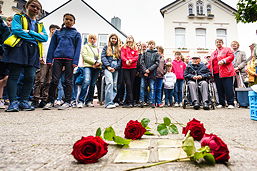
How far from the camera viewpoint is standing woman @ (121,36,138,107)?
17.9 ft

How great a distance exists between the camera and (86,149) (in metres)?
0.87

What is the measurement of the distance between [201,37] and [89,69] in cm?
1635

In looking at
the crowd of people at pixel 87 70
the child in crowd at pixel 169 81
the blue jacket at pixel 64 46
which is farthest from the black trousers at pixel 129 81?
the blue jacket at pixel 64 46

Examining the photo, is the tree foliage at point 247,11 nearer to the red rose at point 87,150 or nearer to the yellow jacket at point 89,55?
the yellow jacket at point 89,55

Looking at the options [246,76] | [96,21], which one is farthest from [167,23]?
[246,76]

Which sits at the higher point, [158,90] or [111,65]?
[111,65]

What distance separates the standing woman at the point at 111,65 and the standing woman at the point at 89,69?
0.29 m

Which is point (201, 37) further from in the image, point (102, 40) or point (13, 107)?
point (13, 107)

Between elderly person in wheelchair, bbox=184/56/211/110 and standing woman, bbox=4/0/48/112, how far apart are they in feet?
12.4

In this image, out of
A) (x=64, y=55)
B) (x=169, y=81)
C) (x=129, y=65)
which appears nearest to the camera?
(x=64, y=55)

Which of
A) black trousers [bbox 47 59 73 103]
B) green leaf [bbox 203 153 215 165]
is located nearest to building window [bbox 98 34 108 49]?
black trousers [bbox 47 59 73 103]

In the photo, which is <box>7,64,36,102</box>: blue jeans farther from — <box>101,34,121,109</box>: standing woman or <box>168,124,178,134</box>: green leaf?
<box>168,124,178,134</box>: green leaf

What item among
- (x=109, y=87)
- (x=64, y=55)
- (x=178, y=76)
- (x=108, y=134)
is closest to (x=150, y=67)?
(x=109, y=87)

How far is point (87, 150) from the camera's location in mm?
874
